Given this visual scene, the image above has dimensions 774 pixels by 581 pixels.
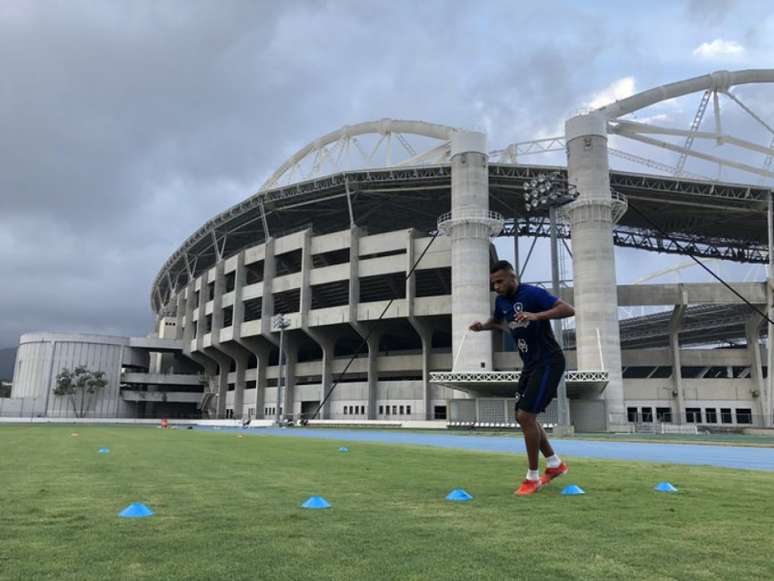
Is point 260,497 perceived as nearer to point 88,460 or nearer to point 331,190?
point 88,460

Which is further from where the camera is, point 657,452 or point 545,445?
point 657,452

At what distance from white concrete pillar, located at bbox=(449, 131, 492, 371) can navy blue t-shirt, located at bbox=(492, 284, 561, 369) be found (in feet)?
141

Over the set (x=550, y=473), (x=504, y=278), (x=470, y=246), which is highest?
(x=470, y=246)

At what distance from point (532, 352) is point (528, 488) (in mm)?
1481

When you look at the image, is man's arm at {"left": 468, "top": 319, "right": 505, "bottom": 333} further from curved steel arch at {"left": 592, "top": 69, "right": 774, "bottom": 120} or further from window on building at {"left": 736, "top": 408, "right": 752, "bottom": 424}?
window on building at {"left": 736, "top": 408, "right": 752, "bottom": 424}

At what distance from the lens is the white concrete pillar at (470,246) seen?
1966 inches

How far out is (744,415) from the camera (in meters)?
54.2

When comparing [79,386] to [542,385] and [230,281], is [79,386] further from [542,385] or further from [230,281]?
[542,385]

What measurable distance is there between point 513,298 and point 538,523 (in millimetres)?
2777

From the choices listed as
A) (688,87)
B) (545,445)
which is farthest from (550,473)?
(688,87)

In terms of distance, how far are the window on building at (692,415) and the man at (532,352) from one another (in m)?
54.4

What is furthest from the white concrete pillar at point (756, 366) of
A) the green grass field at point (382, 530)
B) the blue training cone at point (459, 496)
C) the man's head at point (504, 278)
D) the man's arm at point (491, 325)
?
the blue training cone at point (459, 496)

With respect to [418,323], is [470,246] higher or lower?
higher

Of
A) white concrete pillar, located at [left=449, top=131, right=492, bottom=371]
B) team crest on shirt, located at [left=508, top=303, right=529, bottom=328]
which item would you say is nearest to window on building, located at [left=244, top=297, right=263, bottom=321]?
white concrete pillar, located at [left=449, top=131, right=492, bottom=371]
